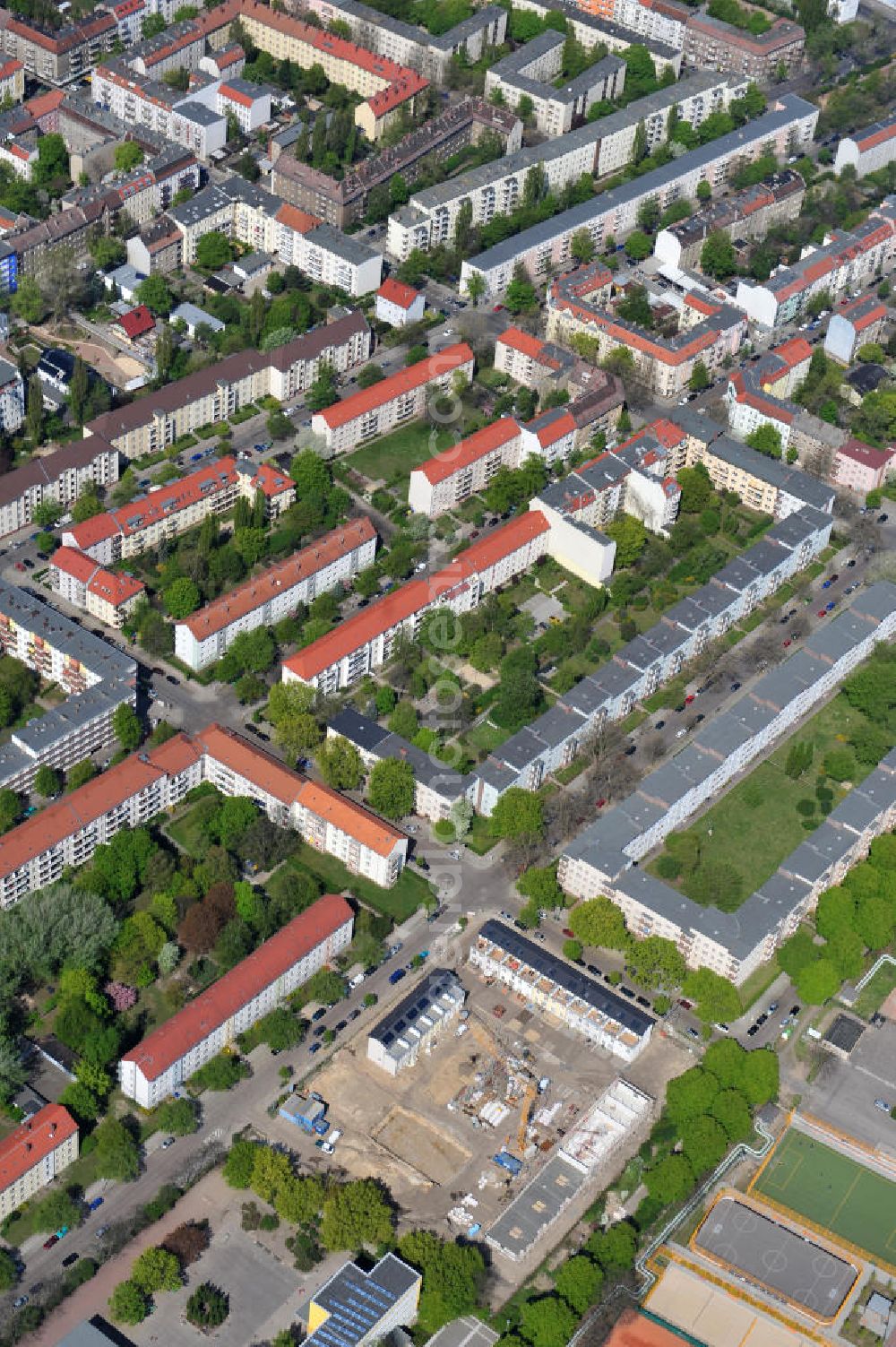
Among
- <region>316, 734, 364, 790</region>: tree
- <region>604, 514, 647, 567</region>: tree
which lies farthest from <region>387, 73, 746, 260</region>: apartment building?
<region>316, 734, 364, 790</region>: tree

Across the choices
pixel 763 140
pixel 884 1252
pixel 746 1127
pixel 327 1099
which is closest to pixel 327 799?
pixel 327 1099

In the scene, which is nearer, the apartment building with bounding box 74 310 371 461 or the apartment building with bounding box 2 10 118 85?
the apartment building with bounding box 74 310 371 461

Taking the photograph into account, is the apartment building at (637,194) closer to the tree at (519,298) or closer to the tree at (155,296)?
the tree at (519,298)

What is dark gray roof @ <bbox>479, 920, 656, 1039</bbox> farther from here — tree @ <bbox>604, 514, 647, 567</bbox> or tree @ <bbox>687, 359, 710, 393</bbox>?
tree @ <bbox>687, 359, 710, 393</bbox>

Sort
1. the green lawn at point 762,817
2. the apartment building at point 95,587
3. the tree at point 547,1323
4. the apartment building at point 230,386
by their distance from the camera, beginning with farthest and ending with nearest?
1. the apartment building at point 230,386
2. the apartment building at point 95,587
3. the green lawn at point 762,817
4. the tree at point 547,1323

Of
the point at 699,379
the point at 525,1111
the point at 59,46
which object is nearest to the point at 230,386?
the point at 699,379

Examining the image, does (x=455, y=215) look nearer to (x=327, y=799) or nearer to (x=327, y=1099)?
(x=327, y=799)

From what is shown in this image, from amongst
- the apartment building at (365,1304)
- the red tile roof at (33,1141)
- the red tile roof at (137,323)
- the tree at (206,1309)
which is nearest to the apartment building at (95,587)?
the red tile roof at (137,323)
